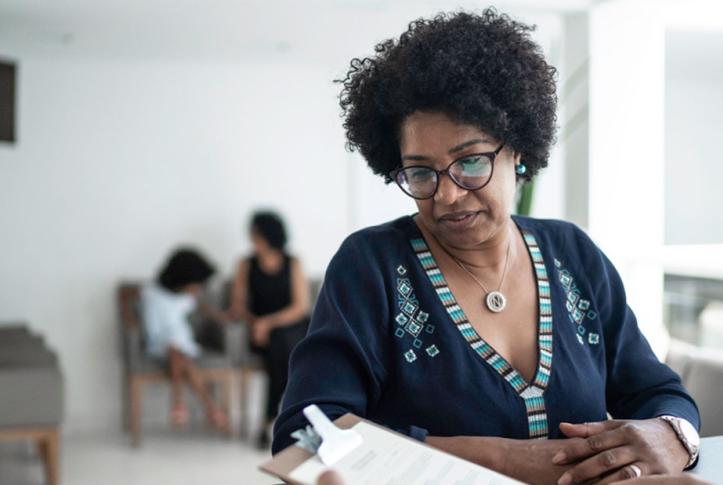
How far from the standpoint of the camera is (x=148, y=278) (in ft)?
17.9

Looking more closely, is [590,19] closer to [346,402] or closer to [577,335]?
[577,335]

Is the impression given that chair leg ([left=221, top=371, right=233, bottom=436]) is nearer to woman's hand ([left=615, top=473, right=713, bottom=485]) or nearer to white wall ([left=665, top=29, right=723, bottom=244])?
white wall ([left=665, top=29, right=723, bottom=244])

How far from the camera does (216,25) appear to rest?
14.4ft

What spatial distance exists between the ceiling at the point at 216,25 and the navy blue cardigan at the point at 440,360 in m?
2.40

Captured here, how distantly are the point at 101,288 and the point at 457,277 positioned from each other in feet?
14.5

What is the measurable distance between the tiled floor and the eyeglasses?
2918 millimetres

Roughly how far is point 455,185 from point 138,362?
4.02m

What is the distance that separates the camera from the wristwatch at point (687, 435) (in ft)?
4.10

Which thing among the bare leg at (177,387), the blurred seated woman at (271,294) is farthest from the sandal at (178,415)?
the blurred seated woman at (271,294)

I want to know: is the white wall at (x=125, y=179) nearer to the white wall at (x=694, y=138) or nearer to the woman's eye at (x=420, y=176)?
the white wall at (x=694, y=138)

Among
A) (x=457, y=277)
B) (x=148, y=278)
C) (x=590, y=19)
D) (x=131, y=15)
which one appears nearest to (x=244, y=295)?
(x=148, y=278)

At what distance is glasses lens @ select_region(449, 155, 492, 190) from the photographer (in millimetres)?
1292

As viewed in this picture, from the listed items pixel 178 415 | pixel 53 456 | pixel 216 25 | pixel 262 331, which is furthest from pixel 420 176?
pixel 178 415

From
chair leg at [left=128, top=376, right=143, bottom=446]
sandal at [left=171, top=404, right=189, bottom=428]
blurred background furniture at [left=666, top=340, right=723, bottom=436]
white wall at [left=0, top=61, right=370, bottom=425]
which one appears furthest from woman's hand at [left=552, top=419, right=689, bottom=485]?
white wall at [left=0, top=61, right=370, bottom=425]
